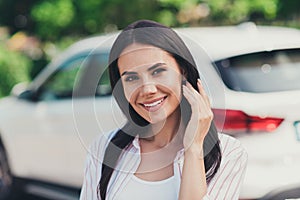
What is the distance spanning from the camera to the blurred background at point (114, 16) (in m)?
12.7

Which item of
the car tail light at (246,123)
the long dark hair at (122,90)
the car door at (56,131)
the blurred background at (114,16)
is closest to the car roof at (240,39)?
the car tail light at (246,123)

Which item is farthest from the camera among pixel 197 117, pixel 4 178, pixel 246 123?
pixel 4 178

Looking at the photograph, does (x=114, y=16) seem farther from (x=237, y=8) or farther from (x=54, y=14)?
(x=237, y=8)

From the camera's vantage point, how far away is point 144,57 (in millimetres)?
2154

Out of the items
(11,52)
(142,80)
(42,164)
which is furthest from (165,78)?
Answer: (11,52)

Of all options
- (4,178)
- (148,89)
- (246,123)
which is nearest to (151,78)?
(148,89)

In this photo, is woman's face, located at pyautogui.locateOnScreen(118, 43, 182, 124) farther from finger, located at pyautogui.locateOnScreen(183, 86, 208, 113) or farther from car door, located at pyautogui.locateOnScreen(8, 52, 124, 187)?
car door, located at pyautogui.locateOnScreen(8, 52, 124, 187)

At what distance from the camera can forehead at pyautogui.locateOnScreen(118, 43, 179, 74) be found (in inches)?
84.4

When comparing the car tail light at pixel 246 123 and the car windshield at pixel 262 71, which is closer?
the car tail light at pixel 246 123

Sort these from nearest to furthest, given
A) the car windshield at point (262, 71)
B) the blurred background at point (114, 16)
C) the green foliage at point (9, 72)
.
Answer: the car windshield at point (262, 71)
the blurred background at point (114, 16)
the green foliage at point (9, 72)

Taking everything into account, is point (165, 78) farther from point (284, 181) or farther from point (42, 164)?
point (42, 164)

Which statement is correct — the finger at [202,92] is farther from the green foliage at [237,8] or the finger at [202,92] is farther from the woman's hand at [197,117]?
the green foliage at [237,8]

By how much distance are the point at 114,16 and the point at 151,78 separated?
38.4 feet

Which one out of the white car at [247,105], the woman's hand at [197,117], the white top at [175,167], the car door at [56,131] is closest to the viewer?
the woman's hand at [197,117]
